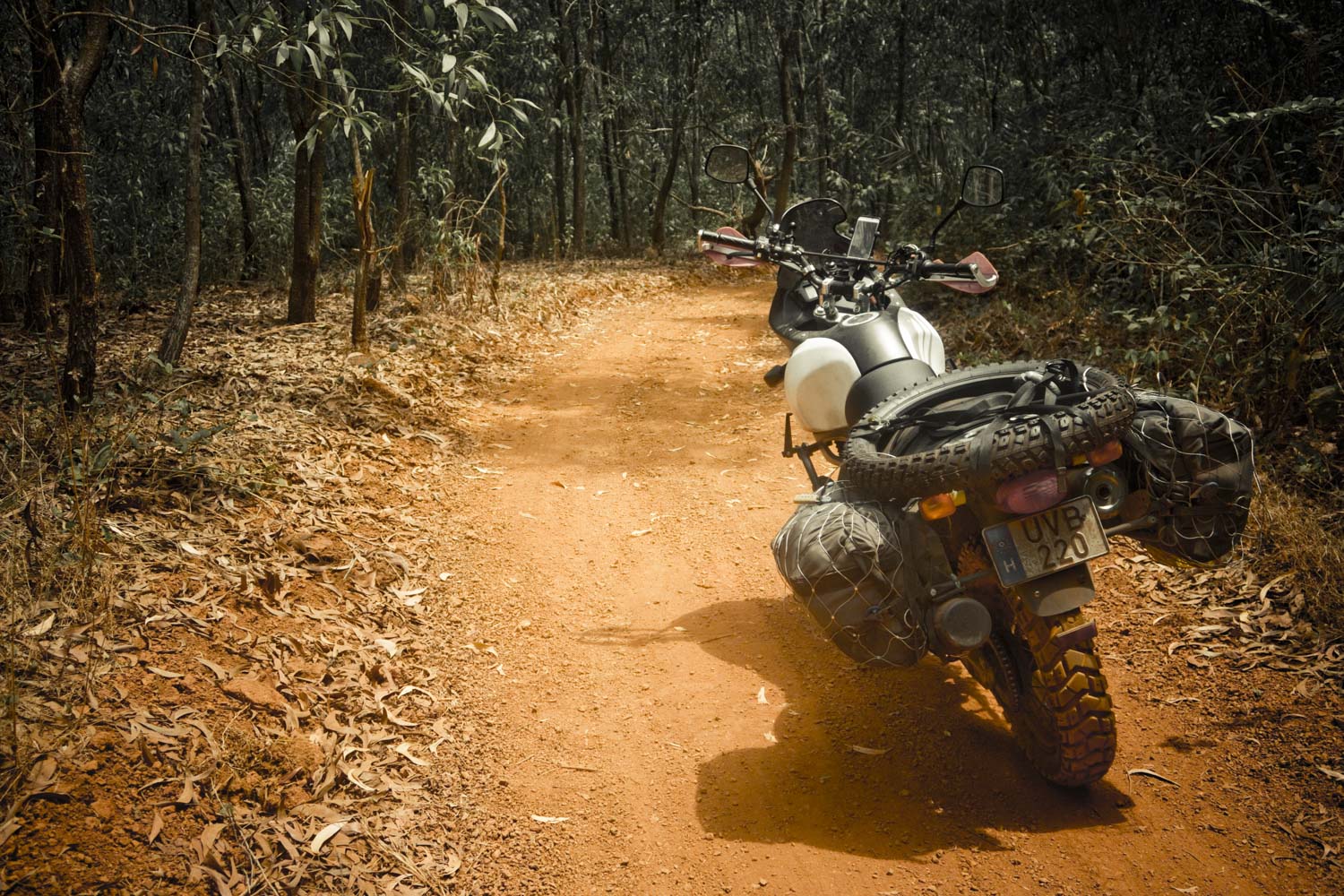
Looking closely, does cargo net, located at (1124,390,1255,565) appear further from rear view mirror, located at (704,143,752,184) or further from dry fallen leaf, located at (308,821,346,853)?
dry fallen leaf, located at (308,821,346,853)

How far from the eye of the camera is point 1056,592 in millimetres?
2990

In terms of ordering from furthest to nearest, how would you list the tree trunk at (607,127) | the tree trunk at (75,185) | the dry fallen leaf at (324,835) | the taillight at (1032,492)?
1. the tree trunk at (607,127)
2. the tree trunk at (75,185)
3. the dry fallen leaf at (324,835)
4. the taillight at (1032,492)

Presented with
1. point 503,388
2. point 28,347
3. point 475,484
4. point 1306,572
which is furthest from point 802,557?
point 28,347

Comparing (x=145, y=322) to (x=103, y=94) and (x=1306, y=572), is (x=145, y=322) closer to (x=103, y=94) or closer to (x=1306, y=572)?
(x=103, y=94)

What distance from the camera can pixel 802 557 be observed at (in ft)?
10.5

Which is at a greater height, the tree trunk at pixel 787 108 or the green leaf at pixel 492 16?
the tree trunk at pixel 787 108

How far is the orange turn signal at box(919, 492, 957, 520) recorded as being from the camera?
121 inches

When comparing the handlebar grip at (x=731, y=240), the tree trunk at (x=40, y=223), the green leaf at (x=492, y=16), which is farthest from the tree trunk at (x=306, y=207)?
the handlebar grip at (x=731, y=240)

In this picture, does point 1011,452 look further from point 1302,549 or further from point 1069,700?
point 1302,549

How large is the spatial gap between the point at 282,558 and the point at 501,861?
7.32 ft

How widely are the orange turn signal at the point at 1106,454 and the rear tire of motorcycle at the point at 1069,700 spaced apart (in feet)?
1.61

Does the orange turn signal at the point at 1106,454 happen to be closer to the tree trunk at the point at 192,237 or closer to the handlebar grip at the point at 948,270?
the handlebar grip at the point at 948,270

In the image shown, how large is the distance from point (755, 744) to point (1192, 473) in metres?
1.92

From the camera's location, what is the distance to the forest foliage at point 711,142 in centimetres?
553
